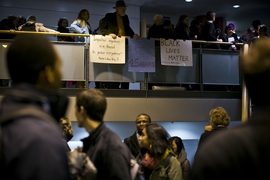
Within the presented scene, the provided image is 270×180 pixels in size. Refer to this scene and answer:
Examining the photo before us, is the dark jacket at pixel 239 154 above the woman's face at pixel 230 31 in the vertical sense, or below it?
below

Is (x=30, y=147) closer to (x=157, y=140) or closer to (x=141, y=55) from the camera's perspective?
(x=157, y=140)

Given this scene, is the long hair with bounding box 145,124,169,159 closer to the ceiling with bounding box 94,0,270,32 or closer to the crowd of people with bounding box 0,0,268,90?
the crowd of people with bounding box 0,0,268,90

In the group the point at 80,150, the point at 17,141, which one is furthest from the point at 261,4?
the point at 17,141

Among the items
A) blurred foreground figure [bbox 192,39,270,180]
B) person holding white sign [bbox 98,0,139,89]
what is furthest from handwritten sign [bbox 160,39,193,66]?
blurred foreground figure [bbox 192,39,270,180]

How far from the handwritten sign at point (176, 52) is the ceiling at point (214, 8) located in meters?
4.74

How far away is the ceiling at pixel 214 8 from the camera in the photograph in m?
11.6

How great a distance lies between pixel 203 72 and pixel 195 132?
144cm

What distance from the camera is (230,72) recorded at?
24.5ft

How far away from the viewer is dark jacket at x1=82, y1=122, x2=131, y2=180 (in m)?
2.25

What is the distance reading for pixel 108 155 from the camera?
228 cm

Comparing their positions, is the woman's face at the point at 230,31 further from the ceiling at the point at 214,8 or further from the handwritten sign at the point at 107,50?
the ceiling at the point at 214,8

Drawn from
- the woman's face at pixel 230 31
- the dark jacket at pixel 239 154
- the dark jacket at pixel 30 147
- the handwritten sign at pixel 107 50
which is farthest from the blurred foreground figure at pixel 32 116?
the woman's face at pixel 230 31

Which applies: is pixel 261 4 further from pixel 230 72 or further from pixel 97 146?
pixel 97 146

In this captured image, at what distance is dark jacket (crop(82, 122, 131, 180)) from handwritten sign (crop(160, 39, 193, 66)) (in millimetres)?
4585
